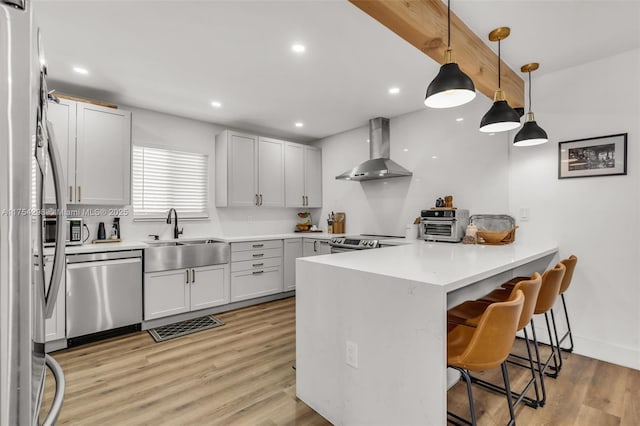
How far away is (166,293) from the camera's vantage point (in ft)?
11.4

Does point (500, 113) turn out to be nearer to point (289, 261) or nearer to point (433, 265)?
point (433, 265)

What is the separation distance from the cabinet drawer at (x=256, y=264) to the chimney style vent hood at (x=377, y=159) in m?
1.54

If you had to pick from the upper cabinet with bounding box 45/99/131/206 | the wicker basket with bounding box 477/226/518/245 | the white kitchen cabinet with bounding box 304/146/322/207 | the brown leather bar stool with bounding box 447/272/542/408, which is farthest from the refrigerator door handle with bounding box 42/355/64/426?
the white kitchen cabinet with bounding box 304/146/322/207

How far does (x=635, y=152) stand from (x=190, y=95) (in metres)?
4.21

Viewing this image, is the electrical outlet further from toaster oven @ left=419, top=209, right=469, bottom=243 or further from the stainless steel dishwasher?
the stainless steel dishwasher

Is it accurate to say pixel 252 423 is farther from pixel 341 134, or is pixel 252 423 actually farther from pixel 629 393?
pixel 341 134

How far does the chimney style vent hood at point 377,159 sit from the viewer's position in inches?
160

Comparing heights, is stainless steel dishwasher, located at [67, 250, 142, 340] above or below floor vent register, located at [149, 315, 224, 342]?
above

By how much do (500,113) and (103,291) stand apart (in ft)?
12.4

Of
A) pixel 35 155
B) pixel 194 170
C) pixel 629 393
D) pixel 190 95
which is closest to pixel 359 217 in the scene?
pixel 194 170

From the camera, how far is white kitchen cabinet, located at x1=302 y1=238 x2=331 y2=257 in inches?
177

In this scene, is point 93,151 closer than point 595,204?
No

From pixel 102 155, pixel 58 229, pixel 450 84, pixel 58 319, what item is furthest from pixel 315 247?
pixel 58 229

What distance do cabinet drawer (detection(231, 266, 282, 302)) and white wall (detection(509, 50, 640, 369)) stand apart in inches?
123
